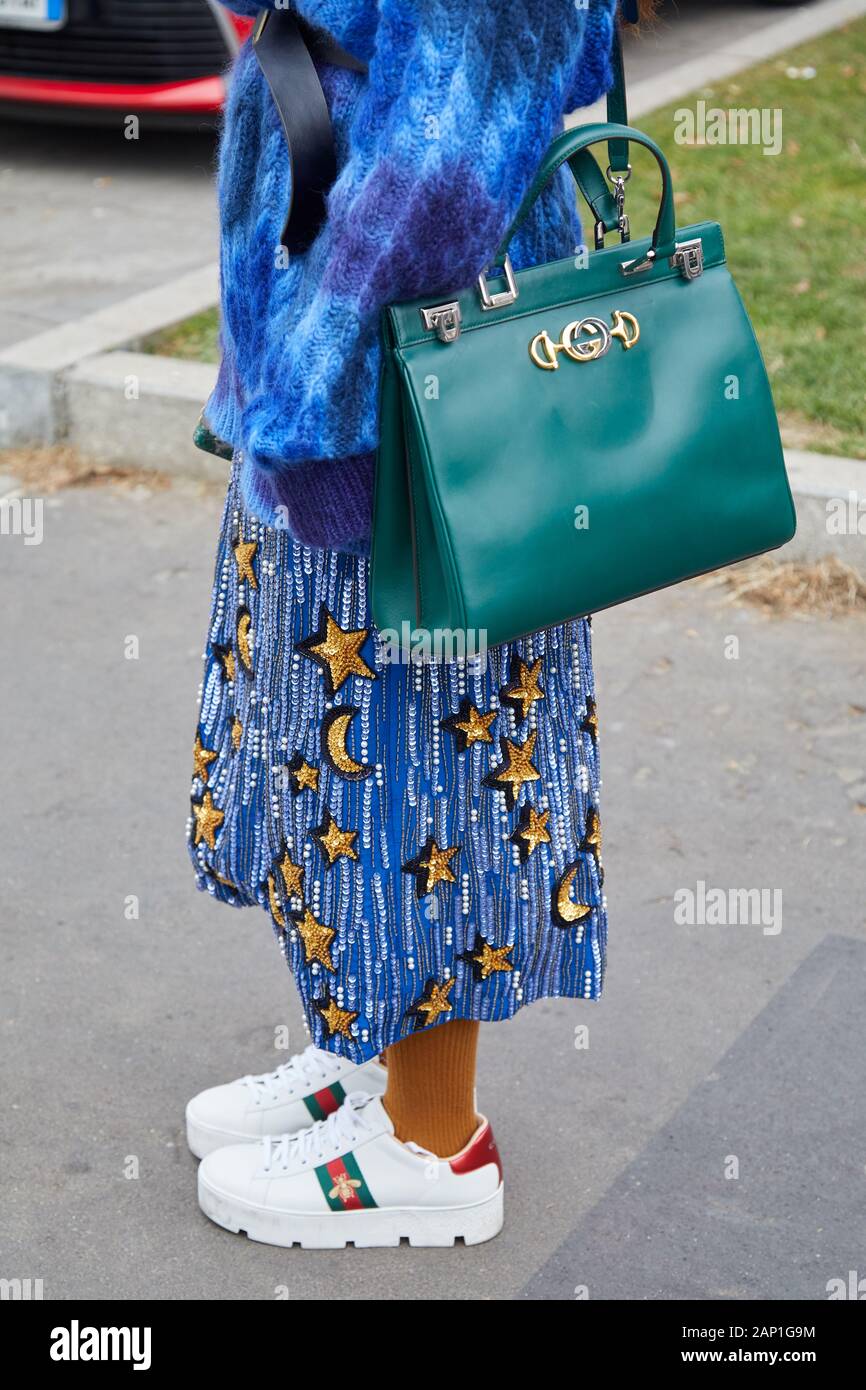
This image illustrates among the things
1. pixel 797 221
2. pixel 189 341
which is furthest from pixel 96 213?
pixel 797 221

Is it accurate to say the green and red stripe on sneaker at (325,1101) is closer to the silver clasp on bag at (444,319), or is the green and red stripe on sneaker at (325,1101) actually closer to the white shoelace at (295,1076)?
the white shoelace at (295,1076)

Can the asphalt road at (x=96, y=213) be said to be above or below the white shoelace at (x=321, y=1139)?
above

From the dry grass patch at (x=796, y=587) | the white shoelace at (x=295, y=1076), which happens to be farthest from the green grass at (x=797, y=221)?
the white shoelace at (x=295, y=1076)

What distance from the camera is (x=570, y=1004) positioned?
258 cm

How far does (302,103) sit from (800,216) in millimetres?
4434

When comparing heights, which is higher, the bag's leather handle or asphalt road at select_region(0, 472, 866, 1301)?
the bag's leather handle

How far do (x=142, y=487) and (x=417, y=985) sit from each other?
268cm

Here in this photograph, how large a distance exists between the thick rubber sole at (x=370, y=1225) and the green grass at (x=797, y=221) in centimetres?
239

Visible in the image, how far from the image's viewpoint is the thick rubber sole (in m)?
2.11

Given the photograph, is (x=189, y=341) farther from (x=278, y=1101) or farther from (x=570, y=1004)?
(x=278, y=1101)

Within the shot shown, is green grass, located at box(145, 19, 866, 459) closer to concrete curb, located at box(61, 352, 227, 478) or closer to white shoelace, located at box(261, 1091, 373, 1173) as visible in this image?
concrete curb, located at box(61, 352, 227, 478)

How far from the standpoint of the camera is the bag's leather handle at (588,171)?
1.50 meters

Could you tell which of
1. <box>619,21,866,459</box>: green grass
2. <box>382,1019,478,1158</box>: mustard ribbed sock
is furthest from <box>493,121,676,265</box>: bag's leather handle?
<box>619,21,866,459</box>: green grass

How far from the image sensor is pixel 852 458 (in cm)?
392
